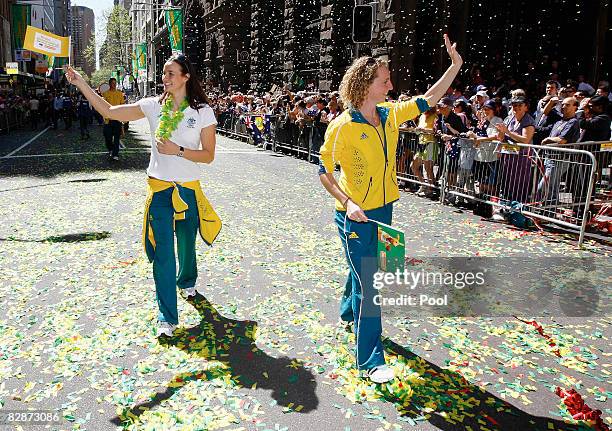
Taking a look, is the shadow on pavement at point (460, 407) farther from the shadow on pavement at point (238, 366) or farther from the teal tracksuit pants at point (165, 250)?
the teal tracksuit pants at point (165, 250)

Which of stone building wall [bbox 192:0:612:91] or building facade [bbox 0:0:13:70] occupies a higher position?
building facade [bbox 0:0:13:70]

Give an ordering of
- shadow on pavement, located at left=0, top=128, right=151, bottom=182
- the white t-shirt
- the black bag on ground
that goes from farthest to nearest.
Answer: shadow on pavement, located at left=0, top=128, right=151, bottom=182 < the black bag on ground < the white t-shirt

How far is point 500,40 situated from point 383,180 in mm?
19739

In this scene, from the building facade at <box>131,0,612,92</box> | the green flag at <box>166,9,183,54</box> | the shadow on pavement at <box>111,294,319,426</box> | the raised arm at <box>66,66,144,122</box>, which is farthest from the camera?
the green flag at <box>166,9,183,54</box>

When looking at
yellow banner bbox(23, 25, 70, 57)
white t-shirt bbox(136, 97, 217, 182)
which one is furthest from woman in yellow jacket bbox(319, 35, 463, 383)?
yellow banner bbox(23, 25, 70, 57)

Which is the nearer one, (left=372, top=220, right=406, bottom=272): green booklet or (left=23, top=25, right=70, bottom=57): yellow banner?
(left=372, top=220, right=406, bottom=272): green booklet

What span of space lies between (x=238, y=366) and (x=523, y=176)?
20.4 ft

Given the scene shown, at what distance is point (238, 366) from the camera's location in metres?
4.14

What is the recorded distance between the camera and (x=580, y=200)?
8.24 meters

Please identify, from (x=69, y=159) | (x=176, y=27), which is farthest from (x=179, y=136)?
(x=176, y=27)

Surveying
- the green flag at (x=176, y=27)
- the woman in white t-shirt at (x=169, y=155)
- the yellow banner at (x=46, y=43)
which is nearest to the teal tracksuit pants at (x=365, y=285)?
the woman in white t-shirt at (x=169, y=155)

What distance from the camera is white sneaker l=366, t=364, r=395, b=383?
148 inches

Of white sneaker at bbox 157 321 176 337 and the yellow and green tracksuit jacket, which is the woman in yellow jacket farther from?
white sneaker at bbox 157 321 176 337

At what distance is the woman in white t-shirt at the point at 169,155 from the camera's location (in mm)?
4441
